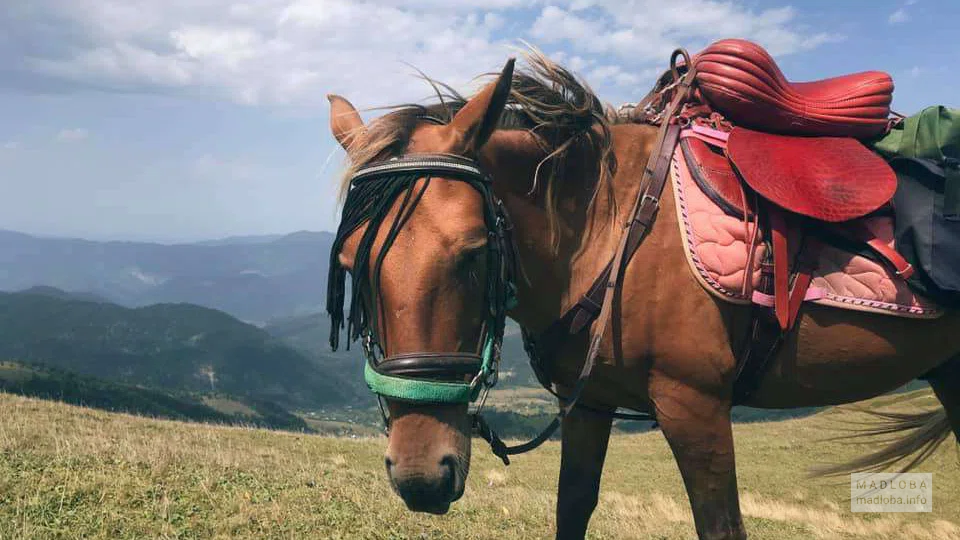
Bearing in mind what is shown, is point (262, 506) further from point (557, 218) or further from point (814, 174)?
point (814, 174)

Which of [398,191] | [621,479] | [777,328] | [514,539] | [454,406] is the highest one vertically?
[398,191]

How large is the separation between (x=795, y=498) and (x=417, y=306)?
17153mm

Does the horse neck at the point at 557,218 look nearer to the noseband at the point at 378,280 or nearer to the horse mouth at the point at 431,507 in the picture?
the noseband at the point at 378,280

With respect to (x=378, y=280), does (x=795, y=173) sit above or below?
above

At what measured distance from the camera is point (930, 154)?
3.45 meters

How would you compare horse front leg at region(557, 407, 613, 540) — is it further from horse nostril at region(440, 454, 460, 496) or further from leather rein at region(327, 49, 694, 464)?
horse nostril at region(440, 454, 460, 496)

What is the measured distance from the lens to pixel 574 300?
3.06 meters

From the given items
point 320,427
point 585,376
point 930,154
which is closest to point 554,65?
point 585,376

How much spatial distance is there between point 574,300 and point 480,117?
3.53 ft

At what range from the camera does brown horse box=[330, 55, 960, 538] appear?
7.93 feet

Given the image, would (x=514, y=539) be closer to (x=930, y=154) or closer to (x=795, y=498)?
(x=930, y=154)

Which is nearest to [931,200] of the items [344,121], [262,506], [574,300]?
[574,300]

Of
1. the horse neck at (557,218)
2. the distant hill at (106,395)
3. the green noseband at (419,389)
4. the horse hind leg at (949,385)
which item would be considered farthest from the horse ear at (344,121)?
the distant hill at (106,395)

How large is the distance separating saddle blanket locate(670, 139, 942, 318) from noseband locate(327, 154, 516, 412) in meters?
1.04
